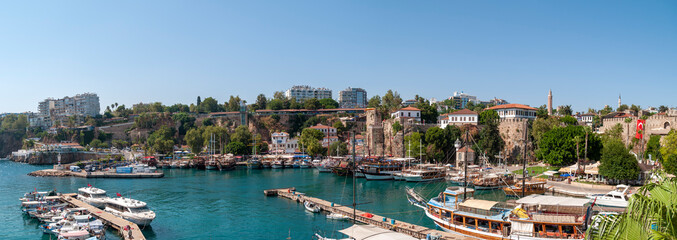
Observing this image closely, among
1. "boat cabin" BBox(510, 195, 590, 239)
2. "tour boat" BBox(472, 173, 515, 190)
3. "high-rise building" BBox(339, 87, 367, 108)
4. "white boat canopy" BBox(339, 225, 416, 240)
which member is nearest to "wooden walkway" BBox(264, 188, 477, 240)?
"boat cabin" BBox(510, 195, 590, 239)

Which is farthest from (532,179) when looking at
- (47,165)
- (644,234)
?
(47,165)

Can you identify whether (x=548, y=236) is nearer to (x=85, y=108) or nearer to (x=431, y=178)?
(x=431, y=178)

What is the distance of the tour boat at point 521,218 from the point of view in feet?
60.9

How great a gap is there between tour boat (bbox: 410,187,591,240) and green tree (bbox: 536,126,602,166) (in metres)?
24.3

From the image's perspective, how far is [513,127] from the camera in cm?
5756

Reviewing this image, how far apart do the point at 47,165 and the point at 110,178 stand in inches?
1401

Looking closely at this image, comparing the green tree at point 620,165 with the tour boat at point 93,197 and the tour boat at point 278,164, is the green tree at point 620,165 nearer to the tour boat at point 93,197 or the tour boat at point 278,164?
the tour boat at point 93,197

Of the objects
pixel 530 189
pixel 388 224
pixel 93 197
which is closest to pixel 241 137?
pixel 93 197

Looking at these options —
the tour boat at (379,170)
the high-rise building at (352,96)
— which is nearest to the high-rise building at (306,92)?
the high-rise building at (352,96)

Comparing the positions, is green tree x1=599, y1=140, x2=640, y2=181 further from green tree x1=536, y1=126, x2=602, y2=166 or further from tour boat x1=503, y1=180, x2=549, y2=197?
green tree x1=536, y1=126, x2=602, y2=166

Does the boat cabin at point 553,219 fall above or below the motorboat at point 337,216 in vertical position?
above

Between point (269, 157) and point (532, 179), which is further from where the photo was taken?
point (269, 157)

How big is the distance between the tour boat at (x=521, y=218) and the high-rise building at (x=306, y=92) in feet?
440

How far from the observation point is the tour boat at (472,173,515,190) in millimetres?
38469
